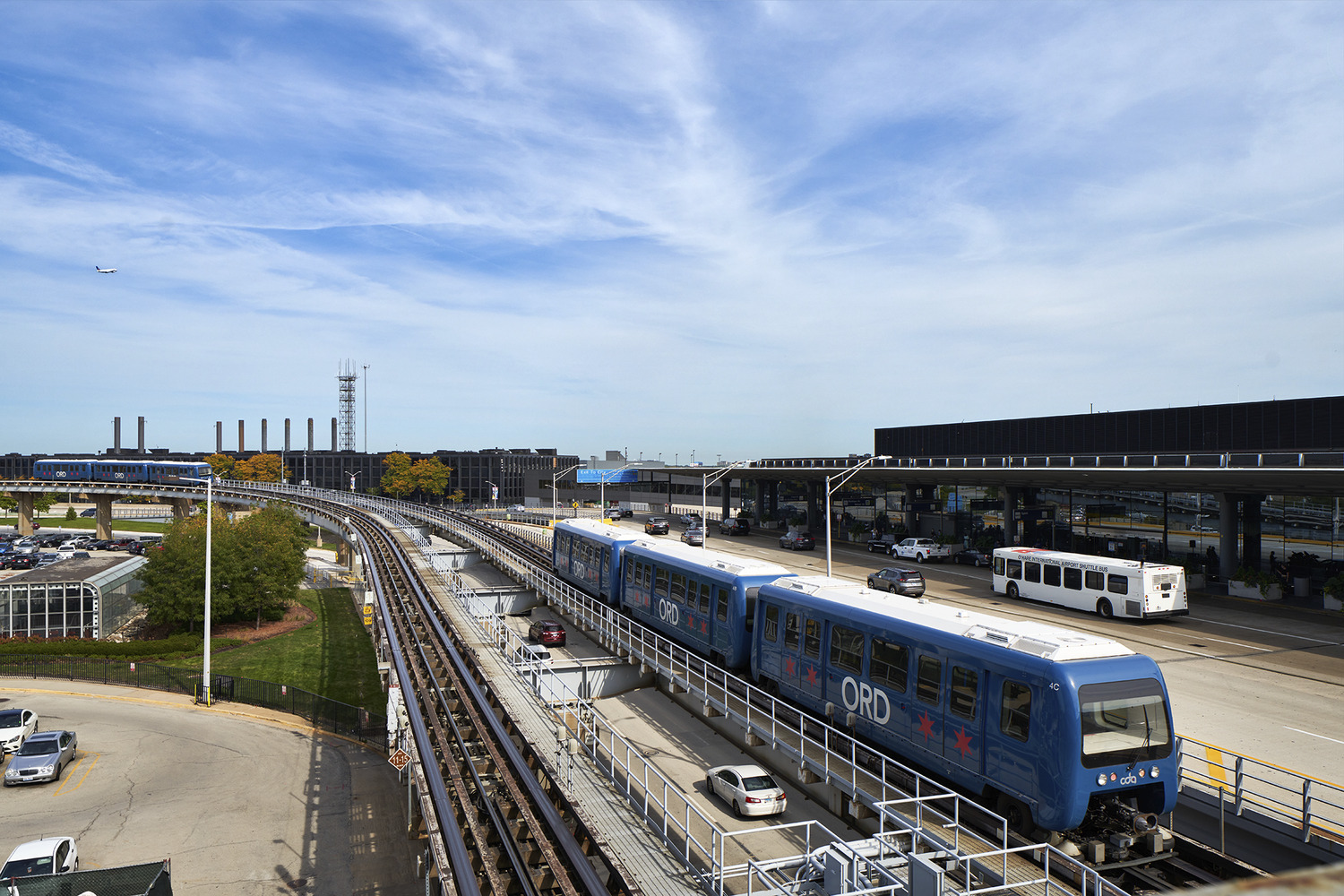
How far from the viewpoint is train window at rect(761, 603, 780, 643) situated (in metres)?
23.3

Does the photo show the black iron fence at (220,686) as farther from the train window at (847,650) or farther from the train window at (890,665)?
the train window at (890,665)

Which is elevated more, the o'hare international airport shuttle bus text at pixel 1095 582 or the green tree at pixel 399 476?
the green tree at pixel 399 476

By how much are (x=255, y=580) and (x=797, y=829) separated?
46286mm

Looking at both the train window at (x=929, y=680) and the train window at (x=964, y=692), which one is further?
the train window at (x=929, y=680)

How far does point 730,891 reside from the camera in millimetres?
15219

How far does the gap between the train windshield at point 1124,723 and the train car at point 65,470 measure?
147 m

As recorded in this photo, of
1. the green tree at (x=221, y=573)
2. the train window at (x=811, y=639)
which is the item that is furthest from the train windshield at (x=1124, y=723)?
the green tree at (x=221, y=573)

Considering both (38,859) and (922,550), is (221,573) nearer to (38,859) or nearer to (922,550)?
(38,859)

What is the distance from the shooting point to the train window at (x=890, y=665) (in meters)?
18.3

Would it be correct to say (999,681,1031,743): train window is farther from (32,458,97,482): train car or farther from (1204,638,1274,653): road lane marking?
(32,458,97,482): train car

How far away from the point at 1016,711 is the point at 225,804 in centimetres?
2449

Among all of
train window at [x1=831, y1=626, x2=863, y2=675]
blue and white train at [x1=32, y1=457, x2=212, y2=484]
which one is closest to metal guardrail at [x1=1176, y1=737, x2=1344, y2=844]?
train window at [x1=831, y1=626, x2=863, y2=675]

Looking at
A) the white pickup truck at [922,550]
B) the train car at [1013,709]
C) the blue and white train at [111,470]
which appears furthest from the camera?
the blue and white train at [111,470]

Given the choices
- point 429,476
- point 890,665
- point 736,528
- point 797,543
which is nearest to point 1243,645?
point 890,665
